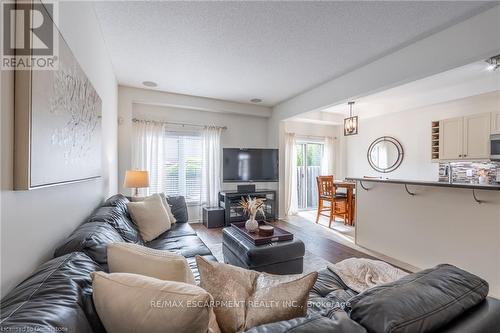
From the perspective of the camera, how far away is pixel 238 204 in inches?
179

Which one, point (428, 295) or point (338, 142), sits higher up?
point (338, 142)

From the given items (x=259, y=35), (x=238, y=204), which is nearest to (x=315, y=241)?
(x=238, y=204)

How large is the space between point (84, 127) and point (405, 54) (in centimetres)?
324

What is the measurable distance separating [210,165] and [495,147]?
4742 millimetres

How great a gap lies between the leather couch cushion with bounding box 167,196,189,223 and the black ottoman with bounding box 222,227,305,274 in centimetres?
105

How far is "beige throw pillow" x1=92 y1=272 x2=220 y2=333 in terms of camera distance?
617 millimetres

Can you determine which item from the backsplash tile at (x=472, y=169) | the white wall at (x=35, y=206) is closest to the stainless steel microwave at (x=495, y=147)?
the backsplash tile at (x=472, y=169)

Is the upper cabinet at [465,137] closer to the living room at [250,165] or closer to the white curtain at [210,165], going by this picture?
the living room at [250,165]

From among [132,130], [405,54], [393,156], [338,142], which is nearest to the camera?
[405,54]

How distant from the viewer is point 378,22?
7.04 ft

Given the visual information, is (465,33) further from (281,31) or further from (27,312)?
(27,312)

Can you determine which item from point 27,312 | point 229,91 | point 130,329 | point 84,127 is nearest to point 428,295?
point 130,329

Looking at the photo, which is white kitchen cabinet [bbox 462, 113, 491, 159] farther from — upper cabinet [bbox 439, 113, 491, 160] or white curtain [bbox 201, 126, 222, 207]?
white curtain [bbox 201, 126, 222, 207]

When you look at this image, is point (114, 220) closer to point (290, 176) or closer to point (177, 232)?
point (177, 232)
